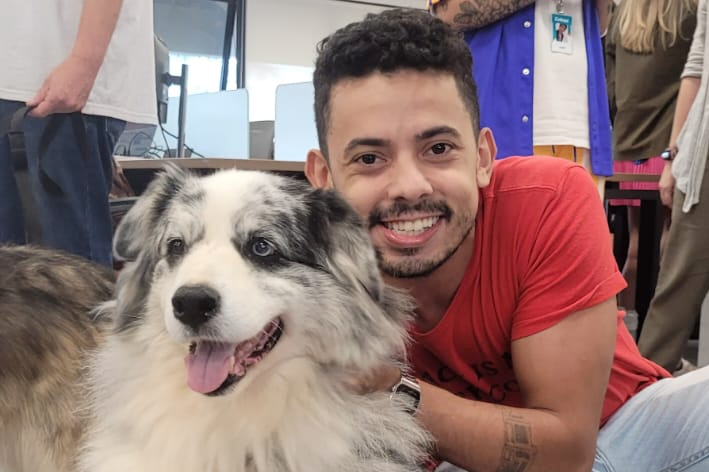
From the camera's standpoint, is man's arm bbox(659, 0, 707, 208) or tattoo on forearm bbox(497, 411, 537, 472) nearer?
tattoo on forearm bbox(497, 411, 537, 472)

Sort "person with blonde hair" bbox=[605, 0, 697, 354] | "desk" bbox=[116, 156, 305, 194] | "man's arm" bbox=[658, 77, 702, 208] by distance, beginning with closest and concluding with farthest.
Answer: "man's arm" bbox=[658, 77, 702, 208]
"person with blonde hair" bbox=[605, 0, 697, 354]
"desk" bbox=[116, 156, 305, 194]

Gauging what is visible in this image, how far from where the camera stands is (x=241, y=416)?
1.21 metres

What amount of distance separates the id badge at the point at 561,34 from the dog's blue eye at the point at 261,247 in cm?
153

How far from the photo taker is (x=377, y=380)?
1.30m

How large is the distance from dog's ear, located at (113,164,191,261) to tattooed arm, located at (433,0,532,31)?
48.7 inches

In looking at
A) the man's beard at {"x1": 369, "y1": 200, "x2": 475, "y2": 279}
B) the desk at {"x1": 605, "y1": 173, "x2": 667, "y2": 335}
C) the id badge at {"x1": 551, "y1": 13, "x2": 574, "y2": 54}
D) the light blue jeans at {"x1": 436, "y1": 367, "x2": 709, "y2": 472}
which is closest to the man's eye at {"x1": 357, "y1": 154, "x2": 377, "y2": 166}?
the man's beard at {"x1": 369, "y1": 200, "x2": 475, "y2": 279}

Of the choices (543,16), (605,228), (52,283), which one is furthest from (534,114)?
(52,283)

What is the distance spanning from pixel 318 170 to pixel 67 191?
78 centimetres

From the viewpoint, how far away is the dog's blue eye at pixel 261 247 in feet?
4.00

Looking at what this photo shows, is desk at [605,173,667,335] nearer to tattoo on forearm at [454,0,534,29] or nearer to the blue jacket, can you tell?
the blue jacket

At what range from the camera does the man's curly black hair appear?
142 cm

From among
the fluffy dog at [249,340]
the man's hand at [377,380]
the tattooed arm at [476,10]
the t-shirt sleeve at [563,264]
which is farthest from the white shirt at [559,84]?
the man's hand at [377,380]

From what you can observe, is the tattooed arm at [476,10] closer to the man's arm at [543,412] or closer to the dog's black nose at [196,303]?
the man's arm at [543,412]

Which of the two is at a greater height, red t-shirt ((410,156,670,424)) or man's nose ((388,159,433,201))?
man's nose ((388,159,433,201))
